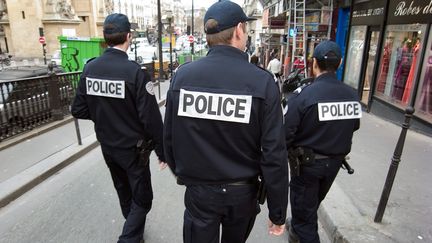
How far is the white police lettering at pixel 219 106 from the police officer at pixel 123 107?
1.00 metres

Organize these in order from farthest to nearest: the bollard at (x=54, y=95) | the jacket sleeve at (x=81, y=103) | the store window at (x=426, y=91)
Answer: the bollard at (x=54, y=95) → the store window at (x=426, y=91) → the jacket sleeve at (x=81, y=103)

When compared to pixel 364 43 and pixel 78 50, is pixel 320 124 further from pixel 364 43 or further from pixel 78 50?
pixel 78 50

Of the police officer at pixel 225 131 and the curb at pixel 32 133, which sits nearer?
the police officer at pixel 225 131

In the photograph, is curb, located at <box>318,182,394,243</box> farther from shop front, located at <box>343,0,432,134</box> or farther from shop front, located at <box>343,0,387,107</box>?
shop front, located at <box>343,0,387,107</box>

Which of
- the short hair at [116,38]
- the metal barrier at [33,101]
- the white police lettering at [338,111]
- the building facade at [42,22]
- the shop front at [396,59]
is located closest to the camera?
the white police lettering at [338,111]

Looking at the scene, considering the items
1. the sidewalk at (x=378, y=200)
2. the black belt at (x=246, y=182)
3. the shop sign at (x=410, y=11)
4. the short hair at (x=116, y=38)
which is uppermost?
the shop sign at (x=410, y=11)

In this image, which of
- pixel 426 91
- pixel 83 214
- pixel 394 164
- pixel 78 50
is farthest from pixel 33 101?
pixel 78 50

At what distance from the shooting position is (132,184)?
120 inches

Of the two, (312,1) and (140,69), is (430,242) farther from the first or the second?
(312,1)

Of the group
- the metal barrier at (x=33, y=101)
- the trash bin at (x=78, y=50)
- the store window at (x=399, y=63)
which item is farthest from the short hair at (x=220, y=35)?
the trash bin at (x=78, y=50)

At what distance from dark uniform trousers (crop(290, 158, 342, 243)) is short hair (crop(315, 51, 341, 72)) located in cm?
78

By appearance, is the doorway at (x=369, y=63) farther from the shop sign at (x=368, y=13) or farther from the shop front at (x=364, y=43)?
the shop sign at (x=368, y=13)

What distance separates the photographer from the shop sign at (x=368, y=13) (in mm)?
9117

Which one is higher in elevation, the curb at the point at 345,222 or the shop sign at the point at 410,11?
the shop sign at the point at 410,11
